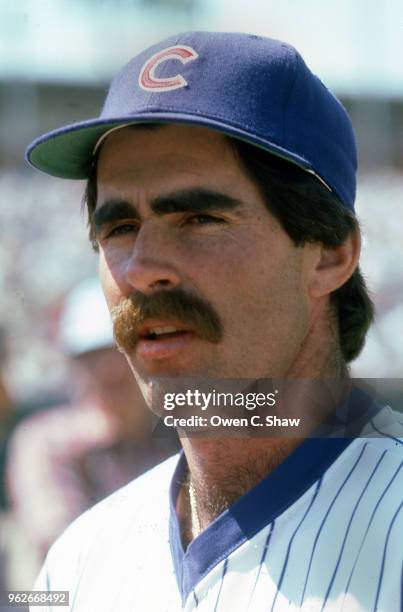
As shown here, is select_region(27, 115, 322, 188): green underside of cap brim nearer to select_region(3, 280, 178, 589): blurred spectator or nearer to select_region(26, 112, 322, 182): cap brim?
select_region(26, 112, 322, 182): cap brim

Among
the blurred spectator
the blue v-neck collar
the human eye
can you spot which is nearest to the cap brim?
the human eye

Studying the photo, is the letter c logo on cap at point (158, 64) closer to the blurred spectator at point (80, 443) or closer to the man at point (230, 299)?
the man at point (230, 299)

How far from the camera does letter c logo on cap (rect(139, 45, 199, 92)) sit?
909 millimetres

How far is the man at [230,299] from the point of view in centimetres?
85

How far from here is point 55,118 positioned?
1324 mm

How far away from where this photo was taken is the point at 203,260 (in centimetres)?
88

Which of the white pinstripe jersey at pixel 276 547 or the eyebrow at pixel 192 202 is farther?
the eyebrow at pixel 192 202

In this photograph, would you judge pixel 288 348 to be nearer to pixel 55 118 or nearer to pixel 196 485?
pixel 196 485

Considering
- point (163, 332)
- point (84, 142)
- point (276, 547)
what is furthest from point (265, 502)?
point (84, 142)

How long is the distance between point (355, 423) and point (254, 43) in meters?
0.41

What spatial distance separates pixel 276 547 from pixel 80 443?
2.72 ft

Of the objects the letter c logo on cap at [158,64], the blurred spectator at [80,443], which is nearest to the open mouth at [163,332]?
the letter c logo on cap at [158,64]

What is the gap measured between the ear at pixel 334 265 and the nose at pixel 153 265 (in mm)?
165

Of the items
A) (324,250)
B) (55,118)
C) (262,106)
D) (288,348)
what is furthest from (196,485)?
(55,118)
